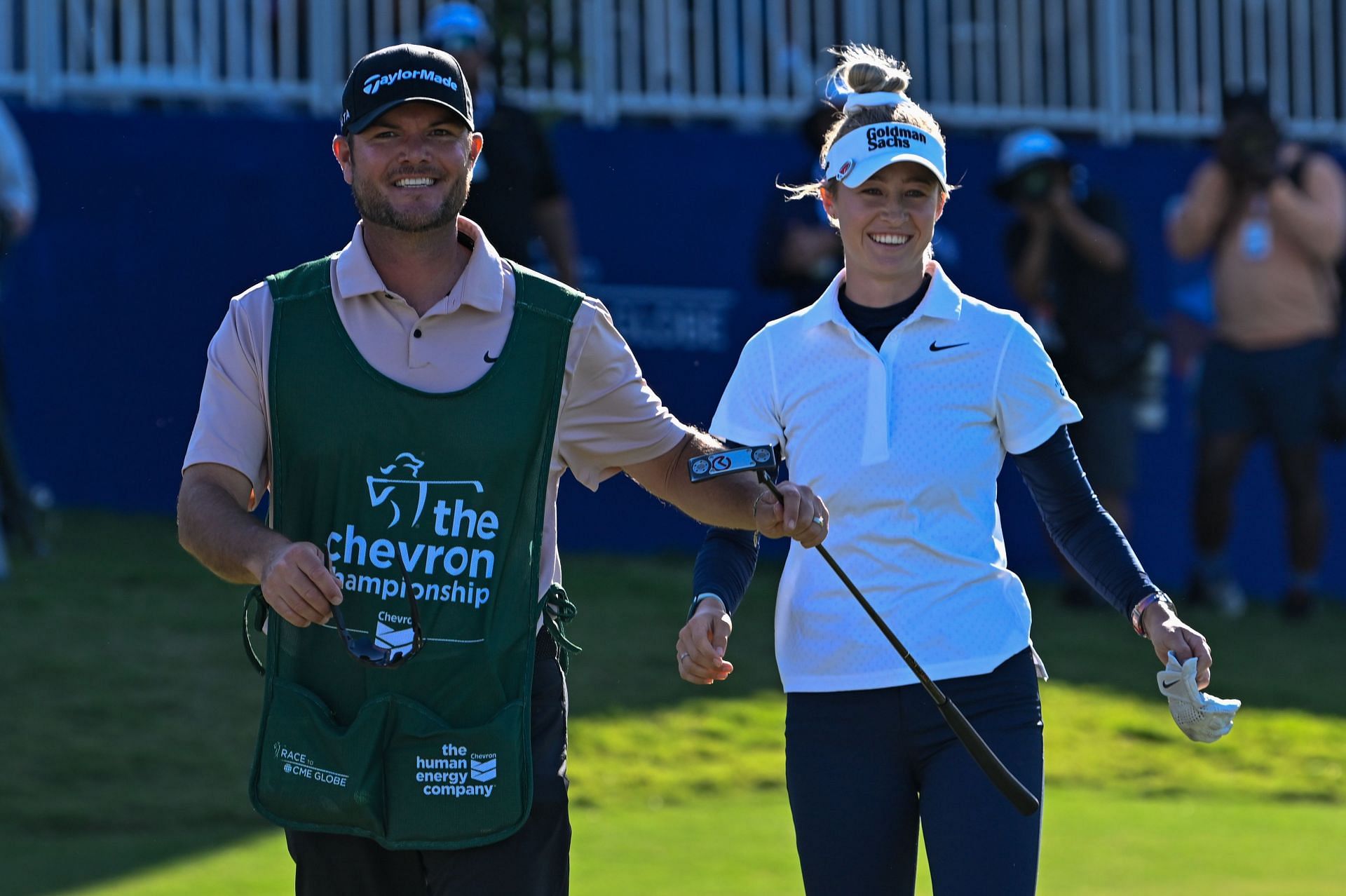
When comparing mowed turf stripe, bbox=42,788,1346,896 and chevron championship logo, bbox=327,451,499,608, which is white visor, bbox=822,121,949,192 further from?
mowed turf stripe, bbox=42,788,1346,896

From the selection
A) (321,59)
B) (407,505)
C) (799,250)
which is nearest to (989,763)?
(407,505)

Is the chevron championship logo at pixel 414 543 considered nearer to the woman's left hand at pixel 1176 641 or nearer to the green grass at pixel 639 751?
the woman's left hand at pixel 1176 641

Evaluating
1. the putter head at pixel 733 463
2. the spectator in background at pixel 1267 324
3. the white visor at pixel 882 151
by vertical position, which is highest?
the white visor at pixel 882 151

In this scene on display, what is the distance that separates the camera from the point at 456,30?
9.09 m

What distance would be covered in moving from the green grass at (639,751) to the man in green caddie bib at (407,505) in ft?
9.63

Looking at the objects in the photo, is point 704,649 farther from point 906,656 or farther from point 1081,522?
point 1081,522

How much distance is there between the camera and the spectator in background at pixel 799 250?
9938 mm

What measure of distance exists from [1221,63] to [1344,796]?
5.72 metres

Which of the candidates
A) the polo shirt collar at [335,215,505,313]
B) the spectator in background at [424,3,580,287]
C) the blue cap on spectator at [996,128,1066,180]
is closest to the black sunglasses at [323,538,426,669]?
the polo shirt collar at [335,215,505,313]

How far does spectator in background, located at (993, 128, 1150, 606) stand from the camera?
35.3 feet

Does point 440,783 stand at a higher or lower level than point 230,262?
lower

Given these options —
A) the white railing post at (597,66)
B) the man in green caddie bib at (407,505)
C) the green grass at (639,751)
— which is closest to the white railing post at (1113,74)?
the white railing post at (597,66)

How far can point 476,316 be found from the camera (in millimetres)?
3873

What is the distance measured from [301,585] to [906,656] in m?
1.26
